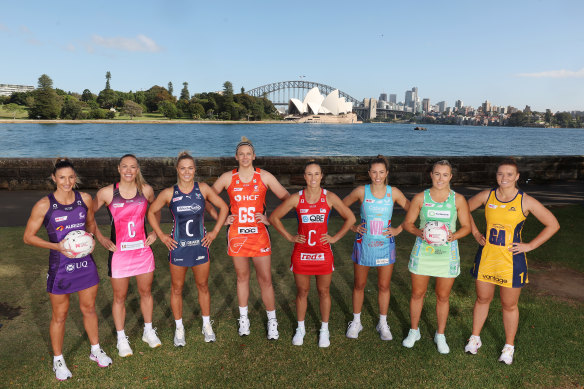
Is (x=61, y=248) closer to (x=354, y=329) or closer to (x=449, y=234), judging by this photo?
(x=354, y=329)

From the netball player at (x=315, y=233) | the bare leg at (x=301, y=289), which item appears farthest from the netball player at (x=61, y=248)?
the bare leg at (x=301, y=289)

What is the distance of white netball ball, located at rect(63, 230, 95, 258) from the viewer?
303 centimetres

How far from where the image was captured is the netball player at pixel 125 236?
11.2 feet

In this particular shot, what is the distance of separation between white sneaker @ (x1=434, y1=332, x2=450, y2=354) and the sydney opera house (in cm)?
12327

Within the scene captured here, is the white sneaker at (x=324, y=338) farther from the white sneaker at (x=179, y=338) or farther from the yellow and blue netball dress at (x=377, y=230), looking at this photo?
the white sneaker at (x=179, y=338)

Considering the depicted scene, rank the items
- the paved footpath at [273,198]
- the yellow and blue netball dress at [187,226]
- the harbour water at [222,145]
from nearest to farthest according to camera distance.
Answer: the yellow and blue netball dress at [187,226], the paved footpath at [273,198], the harbour water at [222,145]

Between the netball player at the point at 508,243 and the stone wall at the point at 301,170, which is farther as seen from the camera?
the stone wall at the point at 301,170

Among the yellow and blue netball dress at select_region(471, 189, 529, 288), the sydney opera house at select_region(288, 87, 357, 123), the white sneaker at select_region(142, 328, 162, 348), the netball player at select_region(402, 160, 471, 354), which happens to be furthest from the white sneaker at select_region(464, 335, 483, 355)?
the sydney opera house at select_region(288, 87, 357, 123)

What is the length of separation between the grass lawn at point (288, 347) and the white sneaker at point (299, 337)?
0.20ft

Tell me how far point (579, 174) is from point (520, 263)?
11948 millimetres

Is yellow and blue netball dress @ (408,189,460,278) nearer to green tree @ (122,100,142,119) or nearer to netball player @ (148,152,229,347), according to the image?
netball player @ (148,152,229,347)

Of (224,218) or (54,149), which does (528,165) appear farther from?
(54,149)

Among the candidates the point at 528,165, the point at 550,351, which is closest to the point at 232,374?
the point at 550,351

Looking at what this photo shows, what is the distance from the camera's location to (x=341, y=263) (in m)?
5.90
